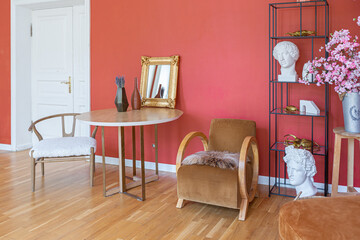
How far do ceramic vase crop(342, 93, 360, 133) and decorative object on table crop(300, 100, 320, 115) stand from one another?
1.04 ft

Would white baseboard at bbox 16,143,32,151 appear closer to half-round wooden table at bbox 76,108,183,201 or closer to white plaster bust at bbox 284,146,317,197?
half-round wooden table at bbox 76,108,183,201

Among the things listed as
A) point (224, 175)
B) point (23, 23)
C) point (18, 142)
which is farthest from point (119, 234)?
point (23, 23)

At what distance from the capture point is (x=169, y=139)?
4.24 meters

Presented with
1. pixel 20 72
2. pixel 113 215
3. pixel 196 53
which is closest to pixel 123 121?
pixel 113 215

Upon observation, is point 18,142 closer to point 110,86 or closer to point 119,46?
point 110,86

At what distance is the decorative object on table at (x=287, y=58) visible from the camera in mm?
3223

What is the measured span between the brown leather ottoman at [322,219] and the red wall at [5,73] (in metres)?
4.73

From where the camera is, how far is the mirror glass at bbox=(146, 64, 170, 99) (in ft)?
13.5

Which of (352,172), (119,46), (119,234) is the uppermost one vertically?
(119,46)

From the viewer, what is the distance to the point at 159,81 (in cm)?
416

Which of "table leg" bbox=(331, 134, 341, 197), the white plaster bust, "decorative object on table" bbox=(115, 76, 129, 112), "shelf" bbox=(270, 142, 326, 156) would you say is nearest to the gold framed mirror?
"decorative object on table" bbox=(115, 76, 129, 112)

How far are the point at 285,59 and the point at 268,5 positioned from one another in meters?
0.68

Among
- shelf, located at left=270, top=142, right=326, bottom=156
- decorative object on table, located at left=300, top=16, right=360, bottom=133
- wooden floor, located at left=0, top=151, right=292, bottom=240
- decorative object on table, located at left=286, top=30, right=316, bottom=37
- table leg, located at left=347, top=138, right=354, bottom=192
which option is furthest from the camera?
shelf, located at left=270, top=142, right=326, bottom=156

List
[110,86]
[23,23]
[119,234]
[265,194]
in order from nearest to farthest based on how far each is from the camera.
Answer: [119,234]
[265,194]
[110,86]
[23,23]
